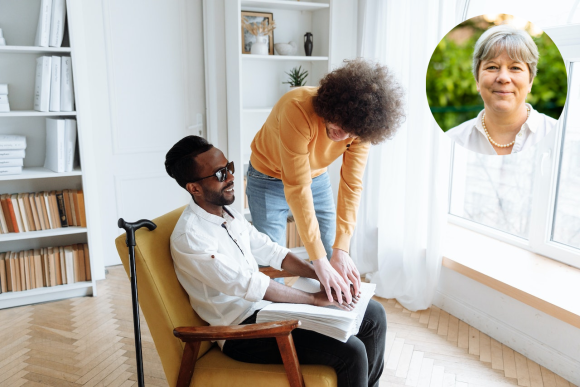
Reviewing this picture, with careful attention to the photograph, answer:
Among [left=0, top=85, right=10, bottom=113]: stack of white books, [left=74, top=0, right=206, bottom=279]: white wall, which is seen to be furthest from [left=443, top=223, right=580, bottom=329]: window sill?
[left=0, top=85, right=10, bottom=113]: stack of white books

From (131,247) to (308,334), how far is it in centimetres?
62

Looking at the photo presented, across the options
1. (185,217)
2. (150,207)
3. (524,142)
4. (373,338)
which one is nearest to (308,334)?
(373,338)

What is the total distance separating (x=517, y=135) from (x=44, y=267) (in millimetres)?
2876

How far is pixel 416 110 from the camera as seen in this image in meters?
2.78

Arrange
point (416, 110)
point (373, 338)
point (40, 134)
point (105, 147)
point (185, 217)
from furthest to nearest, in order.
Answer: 1. point (105, 147)
2. point (40, 134)
3. point (416, 110)
4. point (373, 338)
5. point (185, 217)

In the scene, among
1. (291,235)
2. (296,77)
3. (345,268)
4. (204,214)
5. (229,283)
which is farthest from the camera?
(291,235)

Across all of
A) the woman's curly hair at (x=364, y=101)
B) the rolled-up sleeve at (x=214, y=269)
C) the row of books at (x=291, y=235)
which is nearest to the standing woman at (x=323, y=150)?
the woman's curly hair at (x=364, y=101)

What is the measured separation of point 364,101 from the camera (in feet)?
5.02

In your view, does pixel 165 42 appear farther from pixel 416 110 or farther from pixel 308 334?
pixel 308 334

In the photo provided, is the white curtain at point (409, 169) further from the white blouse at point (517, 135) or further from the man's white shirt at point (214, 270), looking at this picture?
the man's white shirt at point (214, 270)

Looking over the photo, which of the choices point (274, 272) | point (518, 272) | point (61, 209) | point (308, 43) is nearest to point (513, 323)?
point (518, 272)

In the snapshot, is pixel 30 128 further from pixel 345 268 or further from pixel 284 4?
pixel 345 268

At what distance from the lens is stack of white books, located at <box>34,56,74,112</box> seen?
2.76m

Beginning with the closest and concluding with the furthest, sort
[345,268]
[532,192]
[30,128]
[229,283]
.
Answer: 1. [229,283]
2. [345,268]
3. [532,192]
4. [30,128]
